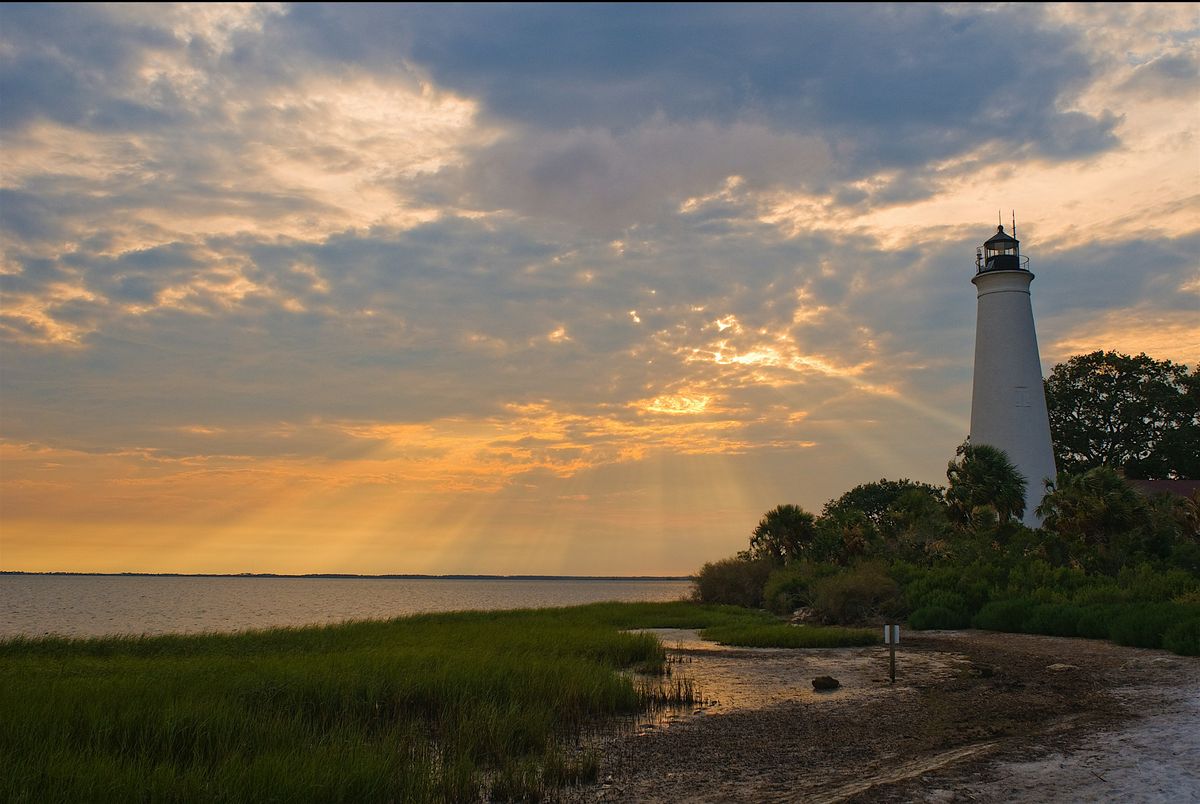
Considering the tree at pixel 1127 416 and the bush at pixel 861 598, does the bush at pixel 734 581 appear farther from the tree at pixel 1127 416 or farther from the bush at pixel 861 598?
the tree at pixel 1127 416

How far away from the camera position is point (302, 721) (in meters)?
13.1

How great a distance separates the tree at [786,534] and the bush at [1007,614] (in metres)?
24.1

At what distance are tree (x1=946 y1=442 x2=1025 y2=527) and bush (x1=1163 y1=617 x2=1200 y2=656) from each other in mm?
20846

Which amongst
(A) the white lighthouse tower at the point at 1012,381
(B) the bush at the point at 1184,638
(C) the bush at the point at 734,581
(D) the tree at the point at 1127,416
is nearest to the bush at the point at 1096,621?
(B) the bush at the point at 1184,638

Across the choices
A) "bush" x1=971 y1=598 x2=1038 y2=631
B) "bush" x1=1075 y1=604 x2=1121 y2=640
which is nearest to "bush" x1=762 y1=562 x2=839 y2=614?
"bush" x1=971 y1=598 x2=1038 y2=631

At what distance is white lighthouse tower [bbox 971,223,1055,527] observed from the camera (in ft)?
145

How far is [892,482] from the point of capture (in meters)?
77.1

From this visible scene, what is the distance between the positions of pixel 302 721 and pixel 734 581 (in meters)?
42.4

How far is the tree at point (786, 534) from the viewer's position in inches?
2146

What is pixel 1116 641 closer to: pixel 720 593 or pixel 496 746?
pixel 496 746

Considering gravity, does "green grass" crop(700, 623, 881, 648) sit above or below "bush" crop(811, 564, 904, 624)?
below

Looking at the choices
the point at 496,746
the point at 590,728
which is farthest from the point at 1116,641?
the point at 496,746

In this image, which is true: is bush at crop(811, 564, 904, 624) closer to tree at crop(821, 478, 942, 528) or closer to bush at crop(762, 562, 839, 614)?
bush at crop(762, 562, 839, 614)

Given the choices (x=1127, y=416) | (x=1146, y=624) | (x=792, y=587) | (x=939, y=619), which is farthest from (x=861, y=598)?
(x=1127, y=416)
